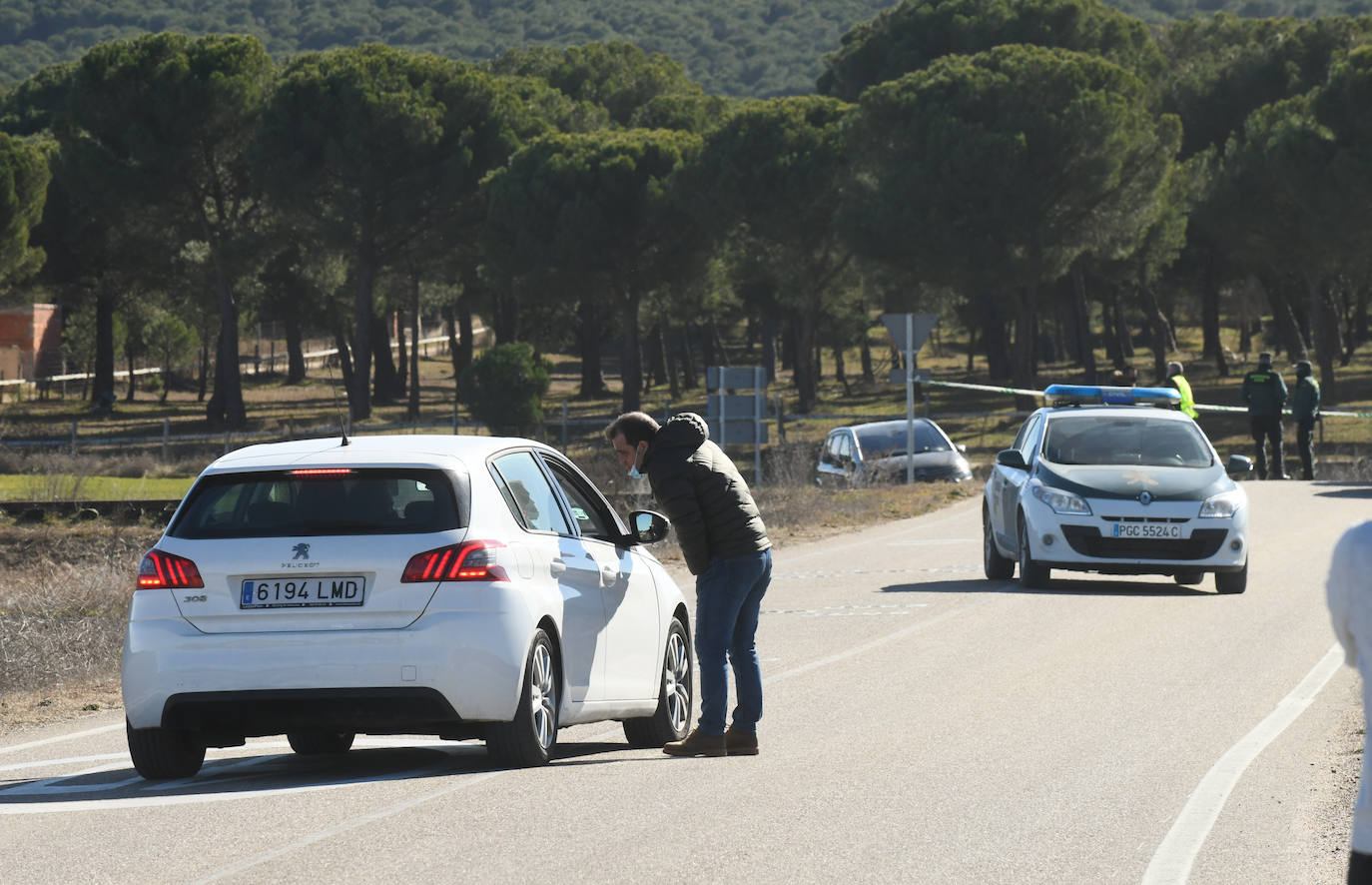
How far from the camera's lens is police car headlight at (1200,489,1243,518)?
17.0 metres

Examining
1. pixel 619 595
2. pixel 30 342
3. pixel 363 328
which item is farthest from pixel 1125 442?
pixel 30 342

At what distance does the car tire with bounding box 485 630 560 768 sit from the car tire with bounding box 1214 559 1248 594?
9747 mm

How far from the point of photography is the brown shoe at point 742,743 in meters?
9.21

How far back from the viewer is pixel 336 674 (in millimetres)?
8172

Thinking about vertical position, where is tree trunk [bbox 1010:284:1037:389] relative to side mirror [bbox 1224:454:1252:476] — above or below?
above

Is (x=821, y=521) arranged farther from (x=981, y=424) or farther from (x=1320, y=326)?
(x=1320, y=326)

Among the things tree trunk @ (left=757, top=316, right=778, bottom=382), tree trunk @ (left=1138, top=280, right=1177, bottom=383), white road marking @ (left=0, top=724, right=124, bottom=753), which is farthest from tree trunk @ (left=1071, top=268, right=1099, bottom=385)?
white road marking @ (left=0, top=724, right=124, bottom=753)

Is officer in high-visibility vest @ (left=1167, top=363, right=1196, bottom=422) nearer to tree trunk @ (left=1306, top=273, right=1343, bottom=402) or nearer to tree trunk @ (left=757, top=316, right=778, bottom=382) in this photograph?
tree trunk @ (left=1306, top=273, right=1343, bottom=402)

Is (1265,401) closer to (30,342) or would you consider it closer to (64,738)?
(64,738)

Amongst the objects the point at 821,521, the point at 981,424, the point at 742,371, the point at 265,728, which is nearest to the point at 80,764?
the point at 265,728

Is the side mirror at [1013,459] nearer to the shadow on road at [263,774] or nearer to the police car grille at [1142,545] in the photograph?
the police car grille at [1142,545]

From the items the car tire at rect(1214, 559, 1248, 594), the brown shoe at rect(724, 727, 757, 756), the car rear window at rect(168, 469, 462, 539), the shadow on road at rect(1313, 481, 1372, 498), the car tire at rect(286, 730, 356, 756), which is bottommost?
the shadow on road at rect(1313, 481, 1372, 498)

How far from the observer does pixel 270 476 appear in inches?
334

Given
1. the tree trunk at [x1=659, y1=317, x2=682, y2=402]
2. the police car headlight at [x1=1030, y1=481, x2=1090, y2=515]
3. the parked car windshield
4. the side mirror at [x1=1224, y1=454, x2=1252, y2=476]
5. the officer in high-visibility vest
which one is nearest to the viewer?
the police car headlight at [x1=1030, y1=481, x2=1090, y2=515]
